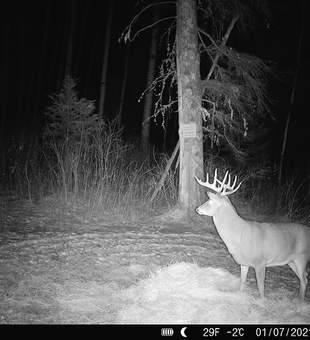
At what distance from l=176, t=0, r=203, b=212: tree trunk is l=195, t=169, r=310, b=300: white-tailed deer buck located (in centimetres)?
326

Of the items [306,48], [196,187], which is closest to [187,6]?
[196,187]

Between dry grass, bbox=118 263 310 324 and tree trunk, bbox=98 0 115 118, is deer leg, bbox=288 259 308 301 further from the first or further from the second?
tree trunk, bbox=98 0 115 118

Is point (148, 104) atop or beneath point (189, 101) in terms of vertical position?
atop

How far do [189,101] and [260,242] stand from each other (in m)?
4.40

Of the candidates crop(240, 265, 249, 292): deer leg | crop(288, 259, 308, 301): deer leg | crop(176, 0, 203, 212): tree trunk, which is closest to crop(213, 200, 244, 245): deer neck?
crop(240, 265, 249, 292): deer leg

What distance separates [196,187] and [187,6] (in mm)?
4305

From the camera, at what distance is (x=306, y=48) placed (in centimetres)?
1944

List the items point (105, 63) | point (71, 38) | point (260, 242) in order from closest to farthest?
1. point (260, 242)
2. point (105, 63)
3. point (71, 38)

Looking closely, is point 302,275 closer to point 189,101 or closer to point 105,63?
point 189,101

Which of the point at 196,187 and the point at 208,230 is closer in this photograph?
the point at 208,230

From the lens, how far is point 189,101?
25.7ft

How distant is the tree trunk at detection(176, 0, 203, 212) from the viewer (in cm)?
782

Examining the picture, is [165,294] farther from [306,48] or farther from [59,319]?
[306,48]
